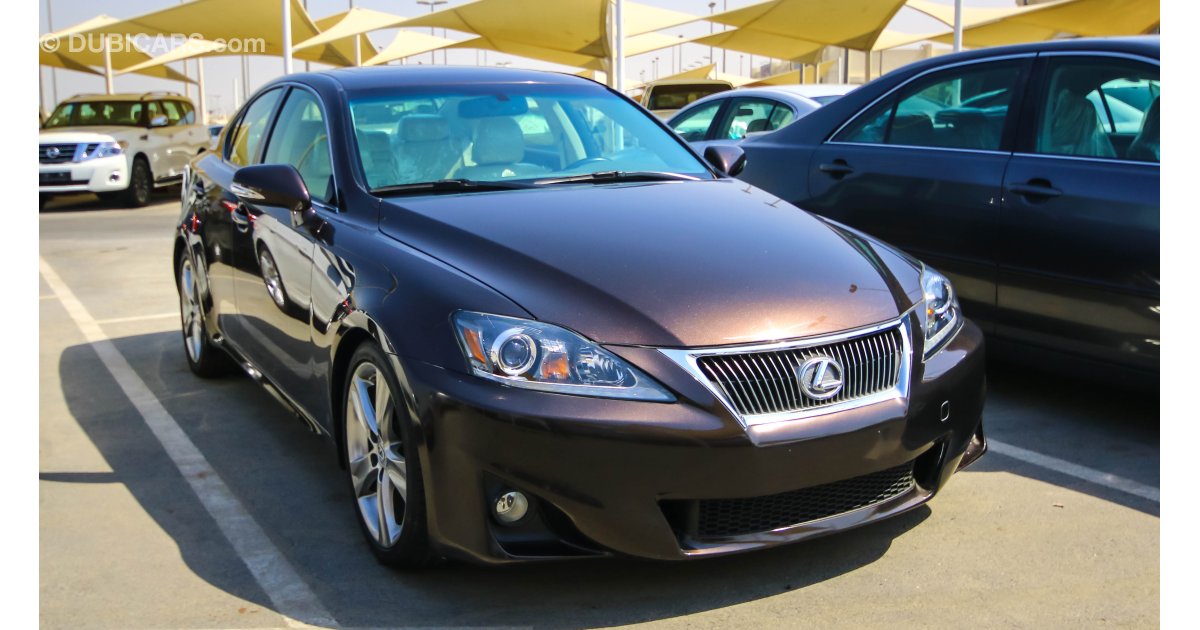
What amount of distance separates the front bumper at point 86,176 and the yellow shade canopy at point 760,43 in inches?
983

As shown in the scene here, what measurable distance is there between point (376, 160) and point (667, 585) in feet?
5.90

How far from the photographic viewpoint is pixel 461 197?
3.99m

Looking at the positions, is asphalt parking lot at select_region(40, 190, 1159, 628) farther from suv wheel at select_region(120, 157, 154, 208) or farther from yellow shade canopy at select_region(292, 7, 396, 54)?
yellow shade canopy at select_region(292, 7, 396, 54)

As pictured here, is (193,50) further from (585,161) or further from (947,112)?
(585,161)

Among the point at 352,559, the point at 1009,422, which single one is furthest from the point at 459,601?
the point at 1009,422

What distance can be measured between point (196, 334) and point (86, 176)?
36.5 ft

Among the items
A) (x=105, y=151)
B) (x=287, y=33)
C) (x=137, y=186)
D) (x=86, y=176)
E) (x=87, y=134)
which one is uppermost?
(x=287, y=33)

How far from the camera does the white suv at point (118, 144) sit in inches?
623

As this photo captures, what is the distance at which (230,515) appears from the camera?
3975mm

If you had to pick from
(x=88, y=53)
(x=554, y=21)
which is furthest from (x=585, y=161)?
(x=88, y=53)

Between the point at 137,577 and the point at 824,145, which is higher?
the point at 824,145
